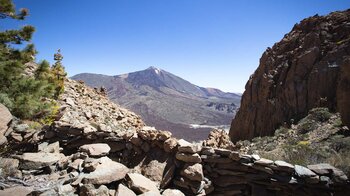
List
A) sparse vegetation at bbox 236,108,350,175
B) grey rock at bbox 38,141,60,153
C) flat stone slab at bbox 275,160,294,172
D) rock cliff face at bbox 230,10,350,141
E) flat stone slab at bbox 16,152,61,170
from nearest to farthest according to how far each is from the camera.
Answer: flat stone slab at bbox 16,152,61,170 → flat stone slab at bbox 275,160,294,172 → grey rock at bbox 38,141,60,153 → sparse vegetation at bbox 236,108,350,175 → rock cliff face at bbox 230,10,350,141

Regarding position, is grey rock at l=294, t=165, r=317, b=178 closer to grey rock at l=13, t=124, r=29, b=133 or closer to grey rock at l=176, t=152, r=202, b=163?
grey rock at l=176, t=152, r=202, b=163

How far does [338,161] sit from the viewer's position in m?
6.44

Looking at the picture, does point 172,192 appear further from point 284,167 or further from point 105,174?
point 284,167

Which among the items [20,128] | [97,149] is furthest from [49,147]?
[97,149]

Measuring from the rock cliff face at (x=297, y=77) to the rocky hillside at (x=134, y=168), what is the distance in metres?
20.0

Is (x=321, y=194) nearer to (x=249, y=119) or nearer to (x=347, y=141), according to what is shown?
(x=347, y=141)

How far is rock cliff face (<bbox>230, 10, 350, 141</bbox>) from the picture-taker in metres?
24.7

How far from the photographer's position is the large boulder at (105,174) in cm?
441

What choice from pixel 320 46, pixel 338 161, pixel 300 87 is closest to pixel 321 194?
pixel 338 161

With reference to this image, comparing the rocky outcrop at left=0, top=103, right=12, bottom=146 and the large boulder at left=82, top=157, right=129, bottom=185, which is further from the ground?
the rocky outcrop at left=0, top=103, right=12, bottom=146

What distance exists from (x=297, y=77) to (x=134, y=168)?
1046 inches

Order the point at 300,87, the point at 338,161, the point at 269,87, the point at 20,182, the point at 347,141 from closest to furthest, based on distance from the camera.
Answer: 1. the point at 20,182
2. the point at 338,161
3. the point at 347,141
4. the point at 300,87
5. the point at 269,87

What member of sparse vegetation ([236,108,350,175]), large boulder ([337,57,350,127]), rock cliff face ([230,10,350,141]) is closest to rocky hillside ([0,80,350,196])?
sparse vegetation ([236,108,350,175])

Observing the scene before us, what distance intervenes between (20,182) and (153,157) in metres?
2.79
